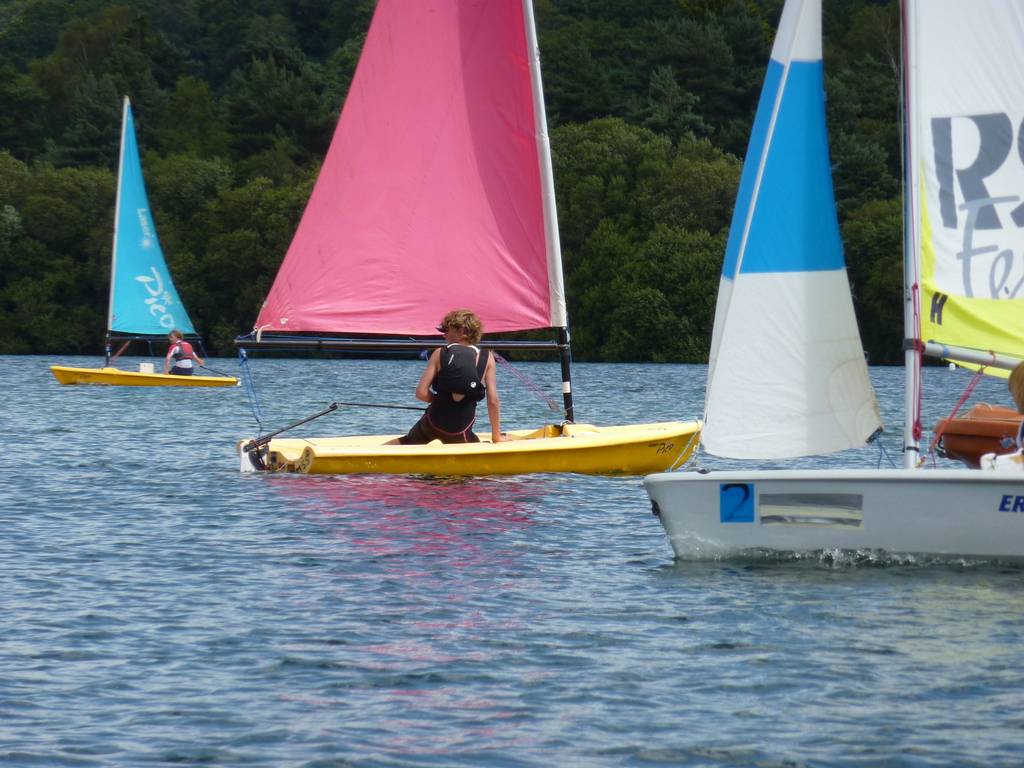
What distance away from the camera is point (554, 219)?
18016 mm

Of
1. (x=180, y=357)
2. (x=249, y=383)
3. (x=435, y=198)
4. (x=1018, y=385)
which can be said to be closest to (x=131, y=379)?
(x=180, y=357)

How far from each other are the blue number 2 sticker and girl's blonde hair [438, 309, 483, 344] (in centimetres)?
504

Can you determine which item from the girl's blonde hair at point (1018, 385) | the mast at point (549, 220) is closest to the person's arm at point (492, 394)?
the mast at point (549, 220)

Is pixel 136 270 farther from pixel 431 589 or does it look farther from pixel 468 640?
pixel 468 640

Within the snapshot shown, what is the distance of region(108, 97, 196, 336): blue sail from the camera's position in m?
43.5

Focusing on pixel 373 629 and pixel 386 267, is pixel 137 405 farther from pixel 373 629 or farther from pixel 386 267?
pixel 373 629

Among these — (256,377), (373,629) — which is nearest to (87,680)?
(373,629)

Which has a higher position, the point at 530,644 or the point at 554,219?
the point at 554,219

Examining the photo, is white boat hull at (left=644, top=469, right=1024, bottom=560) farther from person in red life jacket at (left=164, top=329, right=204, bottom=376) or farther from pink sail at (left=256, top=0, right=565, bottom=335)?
person in red life jacket at (left=164, top=329, right=204, bottom=376)

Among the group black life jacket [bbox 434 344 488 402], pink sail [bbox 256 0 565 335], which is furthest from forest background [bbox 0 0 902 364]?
black life jacket [bbox 434 344 488 402]

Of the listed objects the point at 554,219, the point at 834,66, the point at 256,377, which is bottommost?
the point at 256,377

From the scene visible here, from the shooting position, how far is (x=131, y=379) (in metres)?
39.5

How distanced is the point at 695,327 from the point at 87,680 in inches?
2547

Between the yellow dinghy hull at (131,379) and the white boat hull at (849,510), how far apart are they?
2904cm
